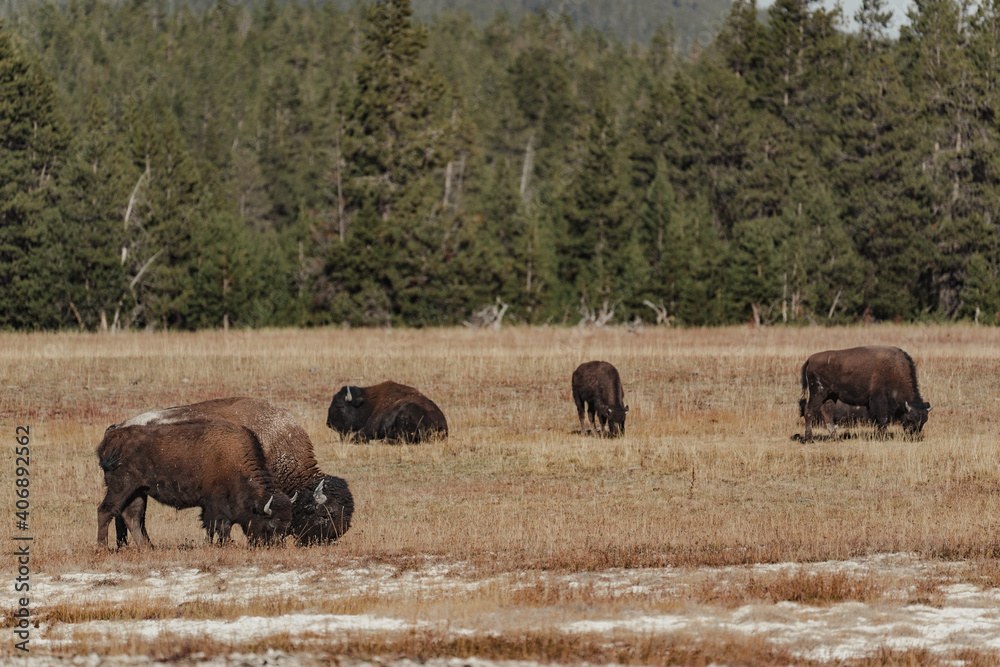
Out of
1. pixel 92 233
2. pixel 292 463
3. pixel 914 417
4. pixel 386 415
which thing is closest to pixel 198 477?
pixel 292 463

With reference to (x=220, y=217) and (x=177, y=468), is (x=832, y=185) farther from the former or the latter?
(x=177, y=468)

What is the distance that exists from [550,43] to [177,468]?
151m

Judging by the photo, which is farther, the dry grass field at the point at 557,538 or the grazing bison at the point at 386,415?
the grazing bison at the point at 386,415

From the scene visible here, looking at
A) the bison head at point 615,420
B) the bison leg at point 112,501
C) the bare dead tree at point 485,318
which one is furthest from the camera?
the bare dead tree at point 485,318

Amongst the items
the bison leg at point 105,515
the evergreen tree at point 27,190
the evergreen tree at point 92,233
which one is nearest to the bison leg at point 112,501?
the bison leg at point 105,515

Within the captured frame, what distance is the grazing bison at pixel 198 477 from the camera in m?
12.2

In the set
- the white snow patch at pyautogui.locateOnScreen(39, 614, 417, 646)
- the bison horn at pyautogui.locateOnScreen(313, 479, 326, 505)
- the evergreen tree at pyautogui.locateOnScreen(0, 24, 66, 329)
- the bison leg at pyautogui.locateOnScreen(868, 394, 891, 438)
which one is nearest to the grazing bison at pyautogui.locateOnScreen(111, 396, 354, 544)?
the bison horn at pyautogui.locateOnScreen(313, 479, 326, 505)

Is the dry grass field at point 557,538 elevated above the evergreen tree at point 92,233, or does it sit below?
below

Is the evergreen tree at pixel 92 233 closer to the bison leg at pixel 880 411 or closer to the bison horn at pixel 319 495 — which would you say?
the bison leg at pixel 880 411

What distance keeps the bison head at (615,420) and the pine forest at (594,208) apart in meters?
27.0

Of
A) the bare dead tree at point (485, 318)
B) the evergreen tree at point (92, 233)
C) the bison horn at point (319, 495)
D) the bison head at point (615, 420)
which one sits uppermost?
the evergreen tree at point (92, 233)

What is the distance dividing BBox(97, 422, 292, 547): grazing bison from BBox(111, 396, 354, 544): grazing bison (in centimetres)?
27

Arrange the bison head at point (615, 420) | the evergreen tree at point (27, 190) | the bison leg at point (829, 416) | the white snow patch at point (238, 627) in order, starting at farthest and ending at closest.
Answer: the evergreen tree at point (27, 190) → the bison head at point (615, 420) → the bison leg at point (829, 416) → the white snow patch at point (238, 627)

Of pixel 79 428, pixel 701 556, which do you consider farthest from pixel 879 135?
pixel 701 556
